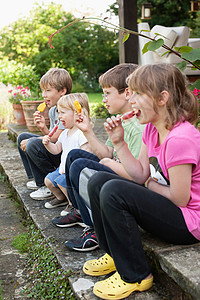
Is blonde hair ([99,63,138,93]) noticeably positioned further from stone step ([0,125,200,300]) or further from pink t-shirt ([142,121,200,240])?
stone step ([0,125,200,300])

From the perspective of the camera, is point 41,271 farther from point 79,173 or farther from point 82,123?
point 82,123

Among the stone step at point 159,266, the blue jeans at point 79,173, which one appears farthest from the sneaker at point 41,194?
the blue jeans at point 79,173

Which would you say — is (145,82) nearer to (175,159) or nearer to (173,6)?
(175,159)

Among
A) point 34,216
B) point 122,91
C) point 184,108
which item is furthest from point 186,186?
point 34,216

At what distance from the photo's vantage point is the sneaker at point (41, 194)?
303 centimetres

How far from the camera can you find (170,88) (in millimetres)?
1618

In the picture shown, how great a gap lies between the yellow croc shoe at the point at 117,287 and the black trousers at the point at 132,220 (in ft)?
0.09

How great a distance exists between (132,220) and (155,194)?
0.15 m

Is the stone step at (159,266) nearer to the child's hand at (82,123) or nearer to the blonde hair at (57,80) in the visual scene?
the child's hand at (82,123)

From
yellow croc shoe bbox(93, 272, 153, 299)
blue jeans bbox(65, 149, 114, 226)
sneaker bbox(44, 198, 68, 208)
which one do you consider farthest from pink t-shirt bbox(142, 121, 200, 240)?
sneaker bbox(44, 198, 68, 208)

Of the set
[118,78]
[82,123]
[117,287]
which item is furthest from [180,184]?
[118,78]

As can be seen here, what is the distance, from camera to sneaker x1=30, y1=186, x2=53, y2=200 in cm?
303

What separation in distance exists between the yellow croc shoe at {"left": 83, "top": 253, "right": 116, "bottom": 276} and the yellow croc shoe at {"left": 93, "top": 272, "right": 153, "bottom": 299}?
0.49ft

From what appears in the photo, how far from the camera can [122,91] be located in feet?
7.22
